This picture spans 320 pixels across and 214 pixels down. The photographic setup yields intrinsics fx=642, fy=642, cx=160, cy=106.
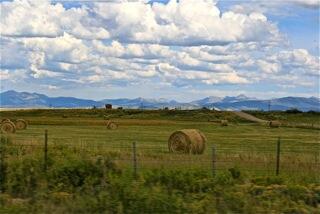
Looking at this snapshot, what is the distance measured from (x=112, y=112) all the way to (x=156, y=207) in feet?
364

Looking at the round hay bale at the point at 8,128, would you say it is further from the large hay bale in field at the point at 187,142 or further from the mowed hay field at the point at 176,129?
the large hay bale in field at the point at 187,142

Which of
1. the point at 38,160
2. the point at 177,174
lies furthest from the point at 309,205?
the point at 38,160

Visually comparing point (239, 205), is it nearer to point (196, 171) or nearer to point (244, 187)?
point (244, 187)

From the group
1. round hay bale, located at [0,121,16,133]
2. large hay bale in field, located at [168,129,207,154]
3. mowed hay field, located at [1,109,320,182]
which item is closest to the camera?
mowed hay field, located at [1,109,320,182]

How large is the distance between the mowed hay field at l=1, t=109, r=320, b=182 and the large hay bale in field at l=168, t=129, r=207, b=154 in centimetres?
63

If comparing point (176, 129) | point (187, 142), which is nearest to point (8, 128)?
point (176, 129)

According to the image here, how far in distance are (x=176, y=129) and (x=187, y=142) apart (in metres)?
31.9

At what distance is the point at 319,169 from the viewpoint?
22.5 metres

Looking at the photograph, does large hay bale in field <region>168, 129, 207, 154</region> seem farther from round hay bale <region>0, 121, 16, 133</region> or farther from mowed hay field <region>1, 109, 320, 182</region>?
round hay bale <region>0, 121, 16, 133</region>

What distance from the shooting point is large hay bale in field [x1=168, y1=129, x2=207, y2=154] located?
36.0 meters

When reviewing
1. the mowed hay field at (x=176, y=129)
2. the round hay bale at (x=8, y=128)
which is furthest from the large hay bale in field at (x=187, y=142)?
the round hay bale at (x=8, y=128)

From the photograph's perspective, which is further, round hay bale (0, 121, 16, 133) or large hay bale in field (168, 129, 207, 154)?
round hay bale (0, 121, 16, 133)

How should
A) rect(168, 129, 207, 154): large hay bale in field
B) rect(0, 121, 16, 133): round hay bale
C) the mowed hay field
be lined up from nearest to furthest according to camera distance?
the mowed hay field < rect(168, 129, 207, 154): large hay bale in field < rect(0, 121, 16, 133): round hay bale

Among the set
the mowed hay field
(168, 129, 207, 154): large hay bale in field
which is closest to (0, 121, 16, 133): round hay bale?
the mowed hay field
